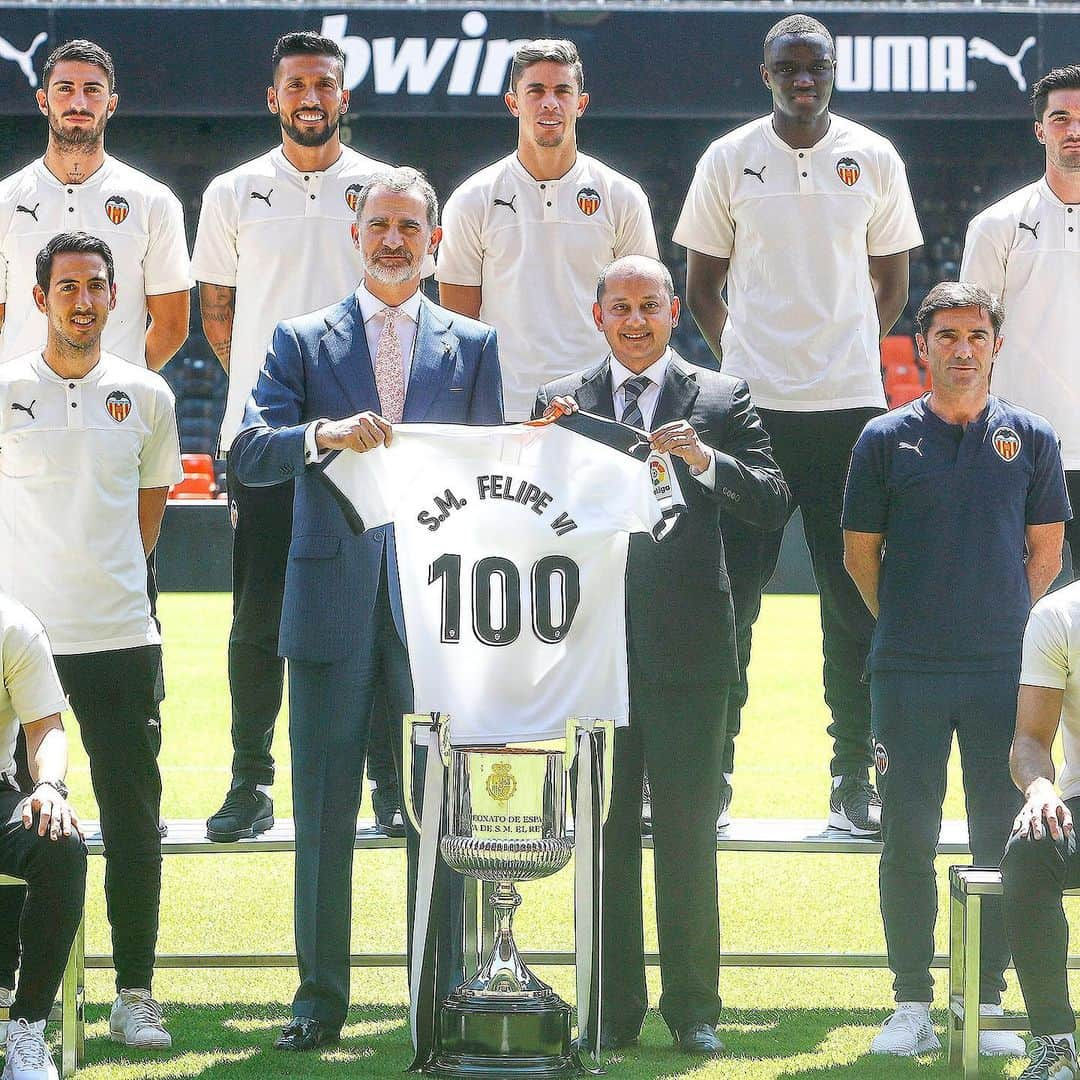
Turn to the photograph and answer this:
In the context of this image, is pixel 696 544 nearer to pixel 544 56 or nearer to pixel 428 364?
pixel 428 364

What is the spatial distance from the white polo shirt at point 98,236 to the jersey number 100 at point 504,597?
1.77m

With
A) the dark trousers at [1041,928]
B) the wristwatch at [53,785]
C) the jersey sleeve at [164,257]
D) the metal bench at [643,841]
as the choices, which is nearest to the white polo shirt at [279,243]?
the jersey sleeve at [164,257]

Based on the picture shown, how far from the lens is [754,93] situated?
15.3 m

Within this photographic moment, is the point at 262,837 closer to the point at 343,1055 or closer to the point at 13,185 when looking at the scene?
the point at 343,1055

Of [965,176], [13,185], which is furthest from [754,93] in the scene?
[13,185]

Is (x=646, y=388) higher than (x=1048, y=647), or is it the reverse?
(x=646, y=388)

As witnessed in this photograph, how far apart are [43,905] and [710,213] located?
2742 mm

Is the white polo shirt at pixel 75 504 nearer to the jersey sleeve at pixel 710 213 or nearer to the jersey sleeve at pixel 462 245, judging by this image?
the jersey sleeve at pixel 462 245

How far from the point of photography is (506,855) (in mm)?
4113

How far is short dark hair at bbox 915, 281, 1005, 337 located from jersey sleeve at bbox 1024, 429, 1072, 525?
31cm

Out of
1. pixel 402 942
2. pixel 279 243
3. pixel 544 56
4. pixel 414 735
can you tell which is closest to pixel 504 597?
pixel 414 735

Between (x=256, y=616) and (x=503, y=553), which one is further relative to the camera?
(x=256, y=616)

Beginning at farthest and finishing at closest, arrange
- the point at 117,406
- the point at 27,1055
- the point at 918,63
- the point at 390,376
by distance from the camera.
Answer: the point at 918,63, the point at 117,406, the point at 390,376, the point at 27,1055

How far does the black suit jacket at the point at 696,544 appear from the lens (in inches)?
179
